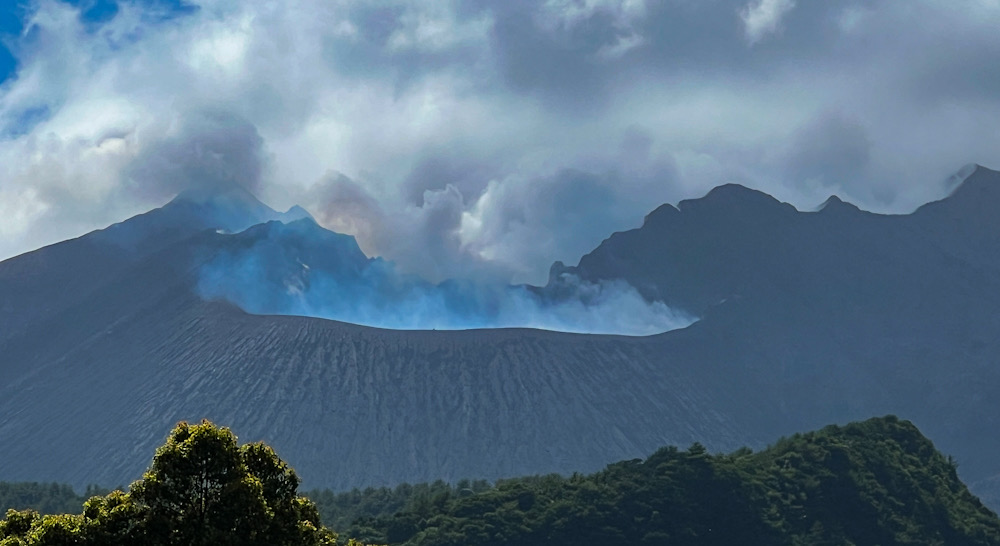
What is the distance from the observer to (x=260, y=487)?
32156mm

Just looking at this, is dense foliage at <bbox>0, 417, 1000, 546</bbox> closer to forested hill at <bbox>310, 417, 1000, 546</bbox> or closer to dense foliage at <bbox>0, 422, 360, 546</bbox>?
forested hill at <bbox>310, 417, 1000, 546</bbox>

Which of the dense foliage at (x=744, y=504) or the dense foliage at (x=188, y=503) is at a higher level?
the dense foliage at (x=744, y=504)

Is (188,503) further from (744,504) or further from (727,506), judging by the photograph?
(744,504)

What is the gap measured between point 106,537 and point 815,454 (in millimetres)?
95288

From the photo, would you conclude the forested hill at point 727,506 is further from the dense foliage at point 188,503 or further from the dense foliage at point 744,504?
the dense foliage at point 188,503

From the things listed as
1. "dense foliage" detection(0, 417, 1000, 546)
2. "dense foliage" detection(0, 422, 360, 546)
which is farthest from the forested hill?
"dense foliage" detection(0, 422, 360, 546)

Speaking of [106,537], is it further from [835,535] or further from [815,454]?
[815,454]

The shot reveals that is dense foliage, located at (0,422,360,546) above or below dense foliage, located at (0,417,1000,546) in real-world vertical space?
below

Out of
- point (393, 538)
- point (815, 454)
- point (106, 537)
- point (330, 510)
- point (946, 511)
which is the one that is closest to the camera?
point (106, 537)

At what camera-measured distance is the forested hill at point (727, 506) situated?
104688 mm

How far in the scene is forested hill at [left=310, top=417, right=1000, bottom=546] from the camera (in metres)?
105

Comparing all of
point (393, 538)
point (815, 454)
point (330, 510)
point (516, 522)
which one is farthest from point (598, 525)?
point (330, 510)

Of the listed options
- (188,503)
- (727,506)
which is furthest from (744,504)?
(188,503)

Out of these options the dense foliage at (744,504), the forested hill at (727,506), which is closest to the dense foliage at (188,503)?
the dense foliage at (744,504)
